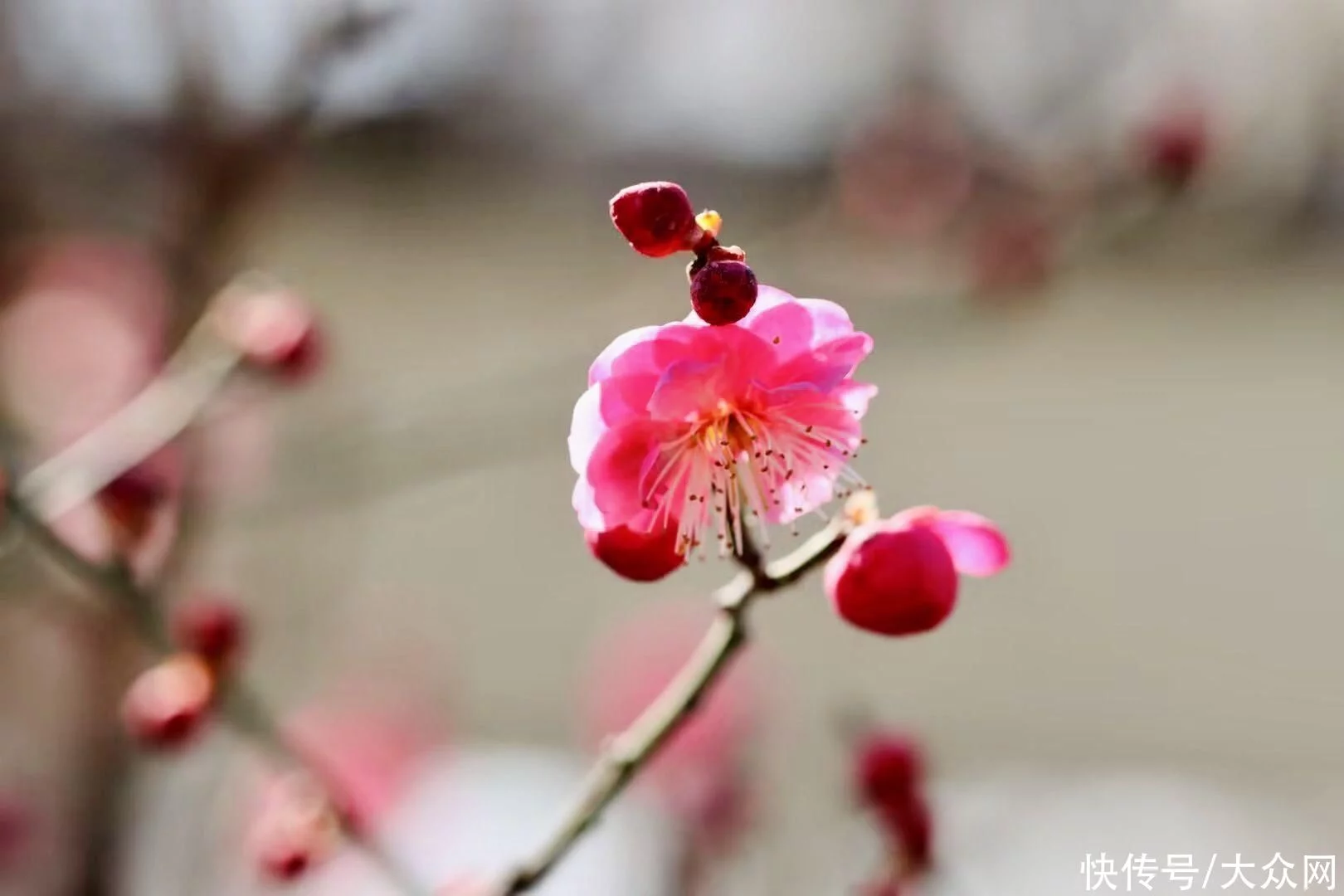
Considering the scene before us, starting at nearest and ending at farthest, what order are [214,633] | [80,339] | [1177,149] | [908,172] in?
[214,633] < [1177,149] < [80,339] < [908,172]

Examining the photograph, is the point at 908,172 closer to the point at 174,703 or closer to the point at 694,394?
the point at 174,703

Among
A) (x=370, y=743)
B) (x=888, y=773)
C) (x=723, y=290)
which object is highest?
(x=723, y=290)

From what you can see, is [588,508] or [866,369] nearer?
[588,508]

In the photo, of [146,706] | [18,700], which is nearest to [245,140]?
[146,706]

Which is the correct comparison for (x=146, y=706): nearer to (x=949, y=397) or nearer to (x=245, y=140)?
(x=245, y=140)

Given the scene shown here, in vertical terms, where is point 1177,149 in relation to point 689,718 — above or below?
above

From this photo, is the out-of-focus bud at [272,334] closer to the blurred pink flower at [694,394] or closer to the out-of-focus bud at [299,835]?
the out-of-focus bud at [299,835]

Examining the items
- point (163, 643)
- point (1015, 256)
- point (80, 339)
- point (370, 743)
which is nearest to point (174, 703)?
point (163, 643)

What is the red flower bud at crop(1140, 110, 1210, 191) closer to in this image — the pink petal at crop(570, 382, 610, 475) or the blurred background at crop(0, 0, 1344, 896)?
the blurred background at crop(0, 0, 1344, 896)
